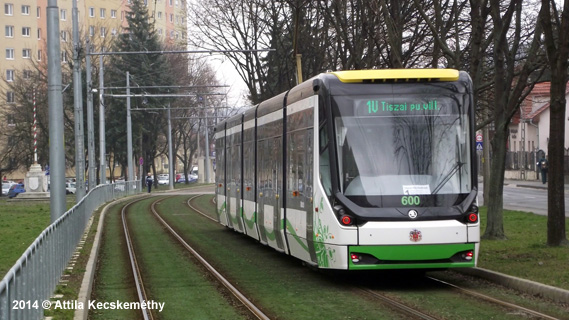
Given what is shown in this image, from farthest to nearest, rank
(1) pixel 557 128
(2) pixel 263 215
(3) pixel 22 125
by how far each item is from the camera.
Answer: (3) pixel 22 125 < (2) pixel 263 215 < (1) pixel 557 128

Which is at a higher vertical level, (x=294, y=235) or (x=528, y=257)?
(x=294, y=235)

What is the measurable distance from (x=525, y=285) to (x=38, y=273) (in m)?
6.31

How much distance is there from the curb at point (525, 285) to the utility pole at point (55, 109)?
8084mm

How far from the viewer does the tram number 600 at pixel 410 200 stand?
13.5 metres

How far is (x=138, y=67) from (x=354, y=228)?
2299 inches

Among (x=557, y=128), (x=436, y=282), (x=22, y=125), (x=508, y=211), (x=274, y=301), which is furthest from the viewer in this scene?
(x=22, y=125)

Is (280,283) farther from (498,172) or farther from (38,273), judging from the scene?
(498,172)

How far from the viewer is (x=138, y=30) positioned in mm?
72562

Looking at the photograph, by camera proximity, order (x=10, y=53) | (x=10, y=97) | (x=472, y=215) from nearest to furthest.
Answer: (x=472, y=215)
(x=10, y=97)
(x=10, y=53)

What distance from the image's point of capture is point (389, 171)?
1373 cm

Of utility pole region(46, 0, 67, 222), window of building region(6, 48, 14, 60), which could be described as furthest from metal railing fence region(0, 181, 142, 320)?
window of building region(6, 48, 14, 60)

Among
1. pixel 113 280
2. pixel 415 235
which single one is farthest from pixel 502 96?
pixel 113 280

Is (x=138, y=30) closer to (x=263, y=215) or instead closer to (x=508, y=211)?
Result: (x=508, y=211)

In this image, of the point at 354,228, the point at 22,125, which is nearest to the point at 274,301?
the point at 354,228
